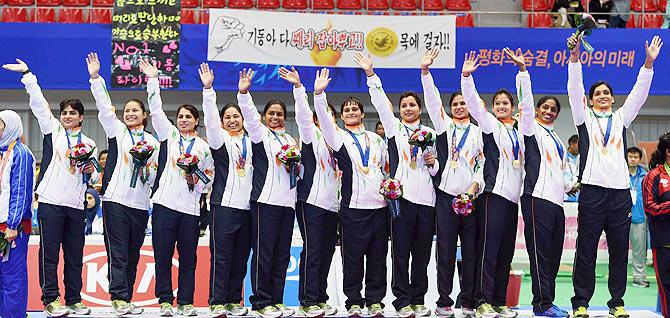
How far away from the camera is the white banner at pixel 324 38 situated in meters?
13.8

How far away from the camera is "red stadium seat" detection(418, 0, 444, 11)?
16219 millimetres

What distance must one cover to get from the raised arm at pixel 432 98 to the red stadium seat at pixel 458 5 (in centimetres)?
929

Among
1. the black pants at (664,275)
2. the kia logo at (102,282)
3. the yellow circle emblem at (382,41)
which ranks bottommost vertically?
the kia logo at (102,282)

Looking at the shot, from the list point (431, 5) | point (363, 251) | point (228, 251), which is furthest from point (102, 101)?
point (431, 5)

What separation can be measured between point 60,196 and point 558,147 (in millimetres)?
3916

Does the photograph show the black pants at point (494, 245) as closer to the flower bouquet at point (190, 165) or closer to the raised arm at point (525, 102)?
the raised arm at point (525, 102)

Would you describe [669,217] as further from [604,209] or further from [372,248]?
[372,248]

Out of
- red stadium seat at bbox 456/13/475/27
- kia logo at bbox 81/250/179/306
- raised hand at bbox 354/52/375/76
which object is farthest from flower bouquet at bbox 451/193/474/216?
red stadium seat at bbox 456/13/475/27

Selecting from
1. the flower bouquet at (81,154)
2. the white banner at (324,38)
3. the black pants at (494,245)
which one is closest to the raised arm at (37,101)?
the flower bouquet at (81,154)

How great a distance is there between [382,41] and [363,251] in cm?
735

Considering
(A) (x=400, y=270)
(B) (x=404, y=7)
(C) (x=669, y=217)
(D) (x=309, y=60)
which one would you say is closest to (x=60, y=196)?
(A) (x=400, y=270)

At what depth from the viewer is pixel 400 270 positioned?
7152mm

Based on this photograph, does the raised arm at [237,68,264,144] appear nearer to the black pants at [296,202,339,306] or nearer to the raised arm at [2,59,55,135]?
the black pants at [296,202,339,306]

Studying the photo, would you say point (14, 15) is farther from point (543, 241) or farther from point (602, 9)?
point (543, 241)
